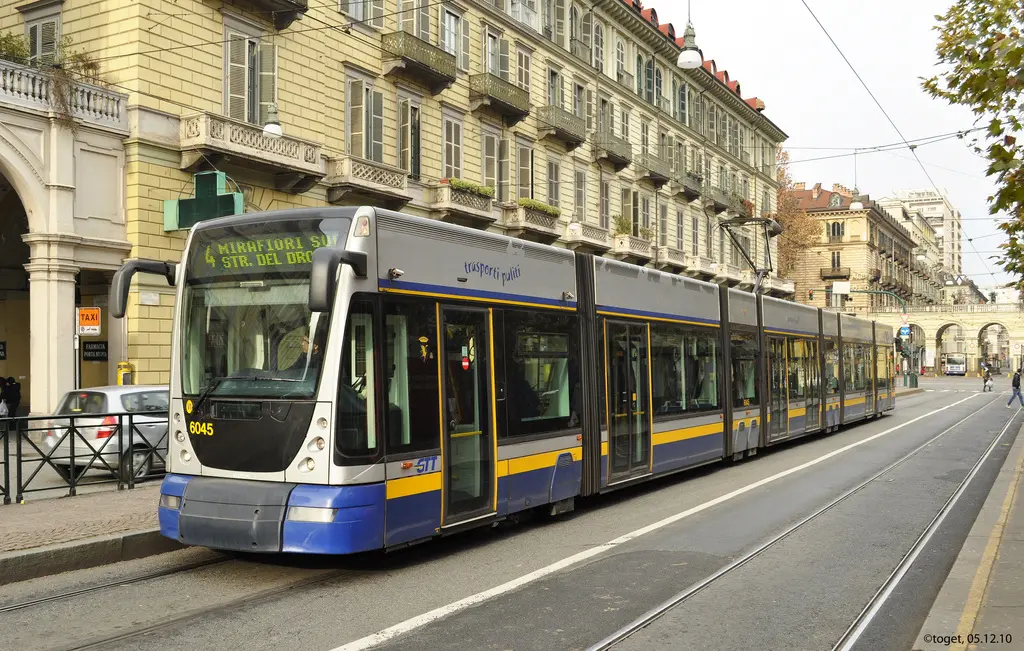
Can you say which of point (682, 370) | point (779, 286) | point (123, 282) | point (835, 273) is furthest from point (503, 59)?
point (835, 273)

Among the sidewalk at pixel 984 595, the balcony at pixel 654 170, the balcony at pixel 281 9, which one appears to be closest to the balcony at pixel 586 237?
the balcony at pixel 654 170

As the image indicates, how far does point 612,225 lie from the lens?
129ft

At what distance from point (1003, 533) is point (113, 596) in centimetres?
803

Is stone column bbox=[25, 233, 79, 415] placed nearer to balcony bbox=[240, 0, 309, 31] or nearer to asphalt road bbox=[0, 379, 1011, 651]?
balcony bbox=[240, 0, 309, 31]

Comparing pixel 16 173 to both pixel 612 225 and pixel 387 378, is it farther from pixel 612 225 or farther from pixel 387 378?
pixel 612 225

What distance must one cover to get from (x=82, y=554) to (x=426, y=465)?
2.98m

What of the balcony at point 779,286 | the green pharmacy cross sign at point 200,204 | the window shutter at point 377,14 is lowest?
the green pharmacy cross sign at point 200,204

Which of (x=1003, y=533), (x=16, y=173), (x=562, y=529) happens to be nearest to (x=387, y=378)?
(x=562, y=529)

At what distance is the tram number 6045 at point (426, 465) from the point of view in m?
8.16

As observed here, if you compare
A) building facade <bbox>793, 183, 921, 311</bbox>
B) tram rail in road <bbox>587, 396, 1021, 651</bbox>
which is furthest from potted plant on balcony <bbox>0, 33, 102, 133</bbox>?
building facade <bbox>793, 183, 921, 311</bbox>

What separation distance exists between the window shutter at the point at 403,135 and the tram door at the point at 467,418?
18.9 m

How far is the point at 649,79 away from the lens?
44031mm

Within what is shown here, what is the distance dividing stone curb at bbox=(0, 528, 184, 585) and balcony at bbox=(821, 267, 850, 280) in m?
91.5

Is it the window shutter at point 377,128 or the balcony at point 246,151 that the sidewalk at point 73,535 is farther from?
the window shutter at point 377,128
